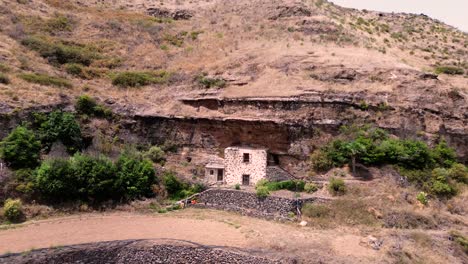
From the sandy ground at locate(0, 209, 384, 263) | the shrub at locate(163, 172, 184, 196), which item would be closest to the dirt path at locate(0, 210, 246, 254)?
the sandy ground at locate(0, 209, 384, 263)

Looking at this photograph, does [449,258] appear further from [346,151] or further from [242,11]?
[242,11]

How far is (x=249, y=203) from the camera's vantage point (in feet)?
68.6

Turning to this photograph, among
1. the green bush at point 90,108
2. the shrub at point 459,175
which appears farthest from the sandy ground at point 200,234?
the green bush at point 90,108

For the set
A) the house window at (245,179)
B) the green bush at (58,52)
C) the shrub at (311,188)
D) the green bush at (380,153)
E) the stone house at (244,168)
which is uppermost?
the green bush at (58,52)

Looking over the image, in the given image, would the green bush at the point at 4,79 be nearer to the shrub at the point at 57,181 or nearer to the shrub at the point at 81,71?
the shrub at the point at 81,71

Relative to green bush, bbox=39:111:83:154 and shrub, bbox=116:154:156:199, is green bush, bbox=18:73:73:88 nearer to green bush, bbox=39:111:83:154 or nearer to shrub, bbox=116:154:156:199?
green bush, bbox=39:111:83:154

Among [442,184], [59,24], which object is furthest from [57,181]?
[59,24]

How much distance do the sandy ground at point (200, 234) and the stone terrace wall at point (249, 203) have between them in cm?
68

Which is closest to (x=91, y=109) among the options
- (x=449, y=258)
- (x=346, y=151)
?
(x=346, y=151)

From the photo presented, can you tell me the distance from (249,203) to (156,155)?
826 centimetres

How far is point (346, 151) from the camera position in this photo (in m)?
22.5

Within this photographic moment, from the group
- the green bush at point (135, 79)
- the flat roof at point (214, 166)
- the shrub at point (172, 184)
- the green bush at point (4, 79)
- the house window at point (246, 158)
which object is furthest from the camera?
the green bush at point (135, 79)

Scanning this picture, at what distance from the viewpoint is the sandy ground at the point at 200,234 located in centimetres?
1551

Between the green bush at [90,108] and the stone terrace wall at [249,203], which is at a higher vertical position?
the green bush at [90,108]
